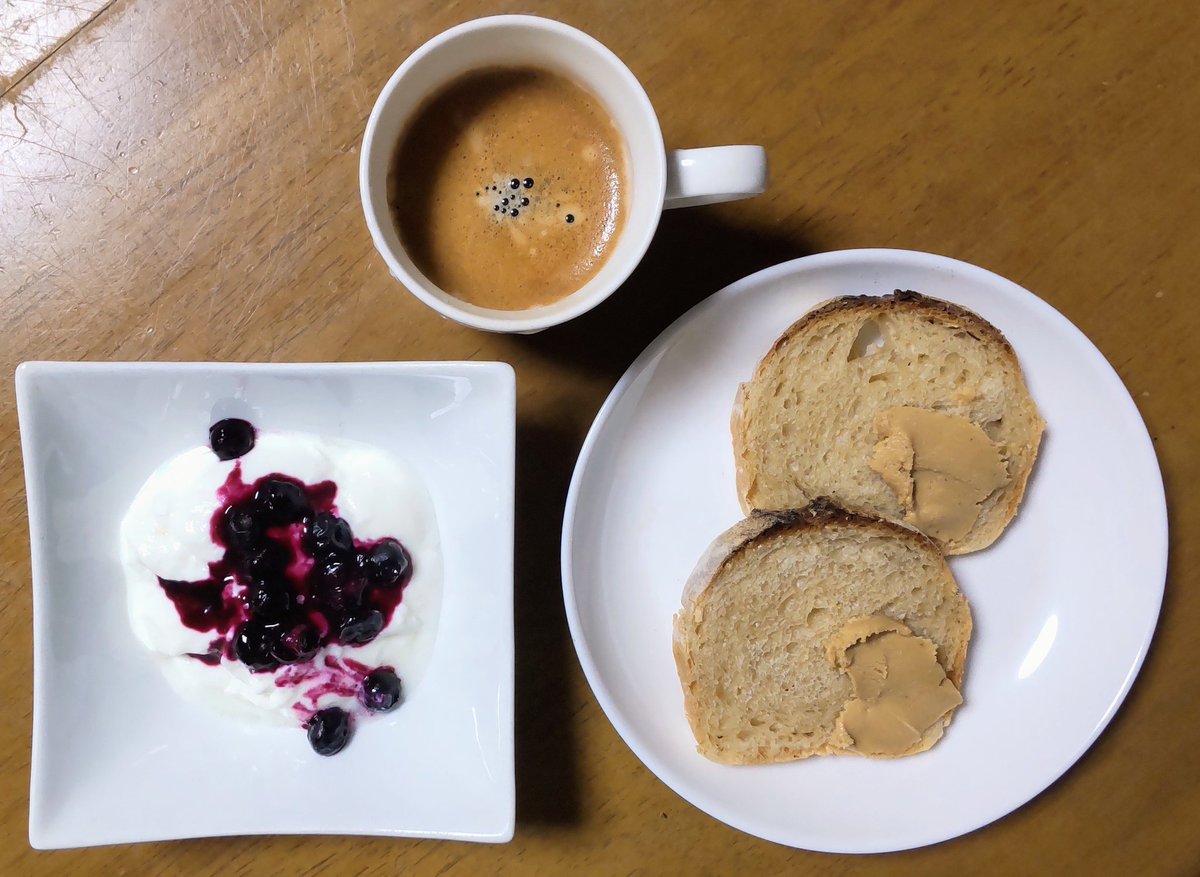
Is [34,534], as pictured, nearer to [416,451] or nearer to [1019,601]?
[416,451]

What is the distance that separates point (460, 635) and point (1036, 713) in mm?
724

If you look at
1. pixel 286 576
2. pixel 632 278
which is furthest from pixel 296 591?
pixel 632 278

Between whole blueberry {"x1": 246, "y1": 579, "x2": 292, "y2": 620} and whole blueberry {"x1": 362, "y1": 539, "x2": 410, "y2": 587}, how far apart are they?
96mm

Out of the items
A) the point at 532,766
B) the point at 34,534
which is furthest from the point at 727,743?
the point at 34,534

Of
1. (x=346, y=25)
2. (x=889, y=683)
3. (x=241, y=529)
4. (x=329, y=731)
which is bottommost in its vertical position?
(x=889, y=683)

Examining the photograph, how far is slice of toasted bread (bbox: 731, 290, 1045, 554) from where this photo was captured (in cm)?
109

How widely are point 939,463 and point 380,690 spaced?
0.72 m

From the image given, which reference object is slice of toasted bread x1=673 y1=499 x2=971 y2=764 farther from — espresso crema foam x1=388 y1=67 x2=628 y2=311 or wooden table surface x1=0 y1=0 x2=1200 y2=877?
espresso crema foam x1=388 y1=67 x2=628 y2=311

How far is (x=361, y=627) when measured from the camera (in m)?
1.06

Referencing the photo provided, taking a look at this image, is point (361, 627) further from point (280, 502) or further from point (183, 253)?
point (183, 253)

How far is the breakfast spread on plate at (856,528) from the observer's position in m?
1.08

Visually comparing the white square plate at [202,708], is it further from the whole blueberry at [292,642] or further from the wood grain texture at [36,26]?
the wood grain texture at [36,26]

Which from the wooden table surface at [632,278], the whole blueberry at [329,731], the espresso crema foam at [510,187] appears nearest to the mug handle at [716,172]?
the espresso crema foam at [510,187]

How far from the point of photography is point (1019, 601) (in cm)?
116
